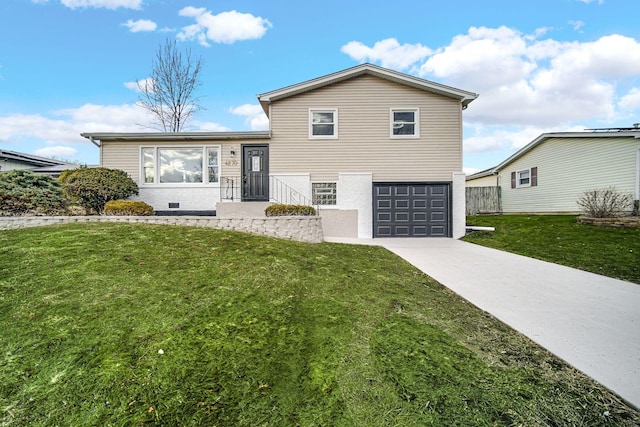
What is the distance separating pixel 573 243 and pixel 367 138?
776cm

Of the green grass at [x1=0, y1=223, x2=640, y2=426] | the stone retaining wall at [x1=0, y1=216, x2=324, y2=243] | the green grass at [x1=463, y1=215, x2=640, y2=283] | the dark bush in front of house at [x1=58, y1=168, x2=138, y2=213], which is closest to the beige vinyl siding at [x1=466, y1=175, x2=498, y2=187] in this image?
the green grass at [x1=463, y1=215, x2=640, y2=283]

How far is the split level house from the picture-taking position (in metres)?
12.1

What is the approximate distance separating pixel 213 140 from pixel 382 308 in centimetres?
1032

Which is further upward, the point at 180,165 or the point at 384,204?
the point at 180,165

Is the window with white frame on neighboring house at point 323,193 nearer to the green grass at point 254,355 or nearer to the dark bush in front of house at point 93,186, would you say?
the dark bush in front of house at point 93,186

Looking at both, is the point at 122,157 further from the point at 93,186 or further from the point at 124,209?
the point at 124,209

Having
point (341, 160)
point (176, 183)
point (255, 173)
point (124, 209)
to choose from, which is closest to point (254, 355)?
point (124, 209)

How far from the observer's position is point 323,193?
12.4m

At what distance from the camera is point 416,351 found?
3.13 meters

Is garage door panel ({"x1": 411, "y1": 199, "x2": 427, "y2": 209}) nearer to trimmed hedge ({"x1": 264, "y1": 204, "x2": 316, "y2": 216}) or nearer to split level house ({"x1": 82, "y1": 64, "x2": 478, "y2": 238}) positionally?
split level house ({"x1": 82, "y1": 64, "x2": 478, "y2": 238})

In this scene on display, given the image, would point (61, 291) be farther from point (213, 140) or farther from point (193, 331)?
point (213, 140)

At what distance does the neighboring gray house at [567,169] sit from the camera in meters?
14.3

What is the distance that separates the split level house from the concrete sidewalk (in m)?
4.22

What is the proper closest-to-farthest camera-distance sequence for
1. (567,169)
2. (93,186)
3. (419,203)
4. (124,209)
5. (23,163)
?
(124,209) → (93,186) → (419,203) → (567,169) → (23,163)
